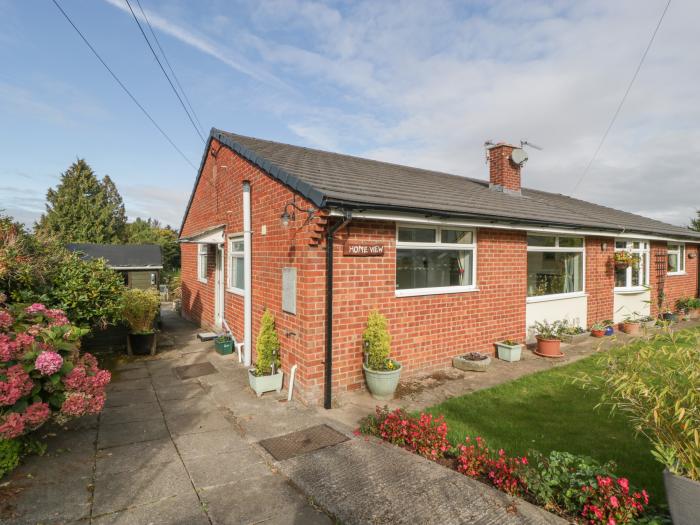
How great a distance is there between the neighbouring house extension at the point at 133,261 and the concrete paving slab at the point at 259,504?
508 inches

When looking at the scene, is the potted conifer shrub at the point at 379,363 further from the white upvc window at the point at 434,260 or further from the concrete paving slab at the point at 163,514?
the concrete paving slab at the point at 163,514

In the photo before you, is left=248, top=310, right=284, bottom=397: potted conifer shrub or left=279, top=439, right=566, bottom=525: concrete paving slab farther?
left=248, top=310, right=284, bottom=397: potted conifer shrub

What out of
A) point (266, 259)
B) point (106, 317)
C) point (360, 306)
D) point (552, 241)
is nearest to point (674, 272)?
point (552, 241)

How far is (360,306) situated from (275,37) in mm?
6480

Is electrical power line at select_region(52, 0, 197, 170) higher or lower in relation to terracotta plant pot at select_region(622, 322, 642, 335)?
higher

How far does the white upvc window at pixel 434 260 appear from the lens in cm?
643

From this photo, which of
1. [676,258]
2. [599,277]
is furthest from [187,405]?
[676,258]

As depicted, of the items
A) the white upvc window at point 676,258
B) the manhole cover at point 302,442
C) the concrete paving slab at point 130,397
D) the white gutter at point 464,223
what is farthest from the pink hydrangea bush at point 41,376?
the white upvc window at point 676,258

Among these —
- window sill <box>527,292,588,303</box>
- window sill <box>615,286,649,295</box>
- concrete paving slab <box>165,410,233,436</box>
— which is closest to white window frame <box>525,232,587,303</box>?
window sill <box>527,292,588,303</box>

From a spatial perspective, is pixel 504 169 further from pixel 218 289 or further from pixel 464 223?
pixel 218 289

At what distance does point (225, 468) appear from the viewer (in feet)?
→ 12.3

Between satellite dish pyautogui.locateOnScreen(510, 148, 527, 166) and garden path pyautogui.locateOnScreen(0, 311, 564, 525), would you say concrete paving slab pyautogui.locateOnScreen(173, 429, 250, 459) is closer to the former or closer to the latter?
garden path pyautogui.locateOnScreen(0, 311, 564, 525)

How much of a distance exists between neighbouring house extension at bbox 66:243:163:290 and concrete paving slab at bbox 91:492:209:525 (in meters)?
12.8

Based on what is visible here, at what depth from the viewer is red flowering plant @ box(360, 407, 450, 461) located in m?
3.93
